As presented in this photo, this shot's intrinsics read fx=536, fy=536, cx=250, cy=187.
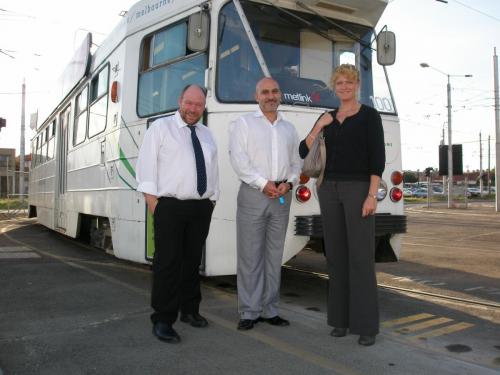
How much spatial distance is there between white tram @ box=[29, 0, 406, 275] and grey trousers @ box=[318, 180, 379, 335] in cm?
87

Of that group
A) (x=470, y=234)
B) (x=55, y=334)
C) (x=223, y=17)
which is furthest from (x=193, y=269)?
(x=470, y=234)

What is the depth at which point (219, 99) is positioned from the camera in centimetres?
519

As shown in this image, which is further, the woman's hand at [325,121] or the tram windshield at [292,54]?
the tram windshield at [292,54]

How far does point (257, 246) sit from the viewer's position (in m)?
4.34

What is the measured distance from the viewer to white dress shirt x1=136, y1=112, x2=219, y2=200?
159 inches

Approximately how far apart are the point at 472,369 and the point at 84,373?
250 centimetres

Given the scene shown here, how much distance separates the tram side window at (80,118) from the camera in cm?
847

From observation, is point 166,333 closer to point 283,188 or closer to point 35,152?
point 283,188

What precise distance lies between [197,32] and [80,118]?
14.5ft

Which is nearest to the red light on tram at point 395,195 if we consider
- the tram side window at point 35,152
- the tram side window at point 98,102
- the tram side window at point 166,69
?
the tram side window at point 166,69

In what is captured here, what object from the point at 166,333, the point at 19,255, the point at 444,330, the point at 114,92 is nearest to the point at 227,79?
the point at 114,92

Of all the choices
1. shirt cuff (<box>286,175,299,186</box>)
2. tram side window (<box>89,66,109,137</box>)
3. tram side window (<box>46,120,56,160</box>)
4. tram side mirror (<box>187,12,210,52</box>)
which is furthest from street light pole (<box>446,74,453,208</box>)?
shirt cuff (<box>286,175,299,186</box>)

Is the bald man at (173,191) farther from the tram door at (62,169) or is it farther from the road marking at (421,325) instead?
the tram door at (62,169)

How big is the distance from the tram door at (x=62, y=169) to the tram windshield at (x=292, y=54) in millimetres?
5459
